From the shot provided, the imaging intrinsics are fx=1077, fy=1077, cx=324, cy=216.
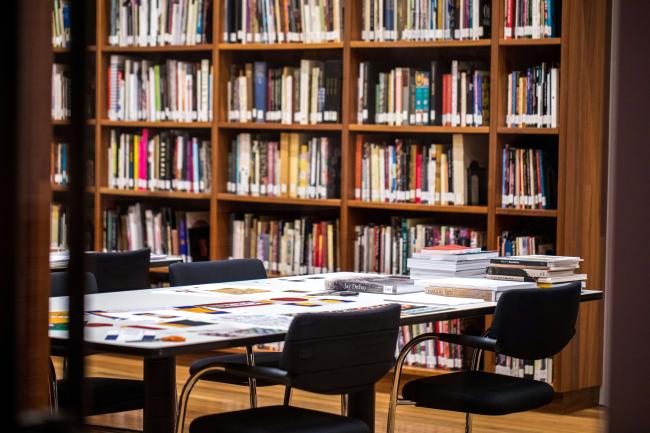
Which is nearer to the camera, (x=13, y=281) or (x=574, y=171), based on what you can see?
(x=13, y=281)

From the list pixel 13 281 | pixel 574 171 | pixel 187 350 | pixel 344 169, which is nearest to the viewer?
pixel 13 281

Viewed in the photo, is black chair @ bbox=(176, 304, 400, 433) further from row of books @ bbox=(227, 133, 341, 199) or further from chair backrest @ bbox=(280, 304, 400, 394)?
row of books @ bbox=(227, 133, 341, 199)

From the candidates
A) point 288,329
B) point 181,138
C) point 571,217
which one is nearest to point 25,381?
point 288,329

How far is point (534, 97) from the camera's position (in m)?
5.18

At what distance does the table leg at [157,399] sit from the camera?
295 centimetres

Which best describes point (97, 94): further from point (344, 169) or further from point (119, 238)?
point (344, 169)

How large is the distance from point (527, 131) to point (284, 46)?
1422 mm

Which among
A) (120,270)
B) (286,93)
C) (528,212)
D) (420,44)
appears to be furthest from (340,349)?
(286,93)

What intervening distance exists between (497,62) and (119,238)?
99.5 inches

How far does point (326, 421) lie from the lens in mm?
2893

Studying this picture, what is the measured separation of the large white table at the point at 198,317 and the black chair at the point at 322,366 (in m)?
0.10

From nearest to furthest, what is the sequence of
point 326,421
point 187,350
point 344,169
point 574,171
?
point 187,350 → point 326,421 → point 574,171 → point 344,169

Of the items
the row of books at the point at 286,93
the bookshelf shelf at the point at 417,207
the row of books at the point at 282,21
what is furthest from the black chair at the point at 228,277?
the row of books at the point at 282,21

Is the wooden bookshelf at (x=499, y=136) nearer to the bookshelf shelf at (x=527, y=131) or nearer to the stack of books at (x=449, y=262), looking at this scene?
the bookshelf shelf at (x=527, y=131)
